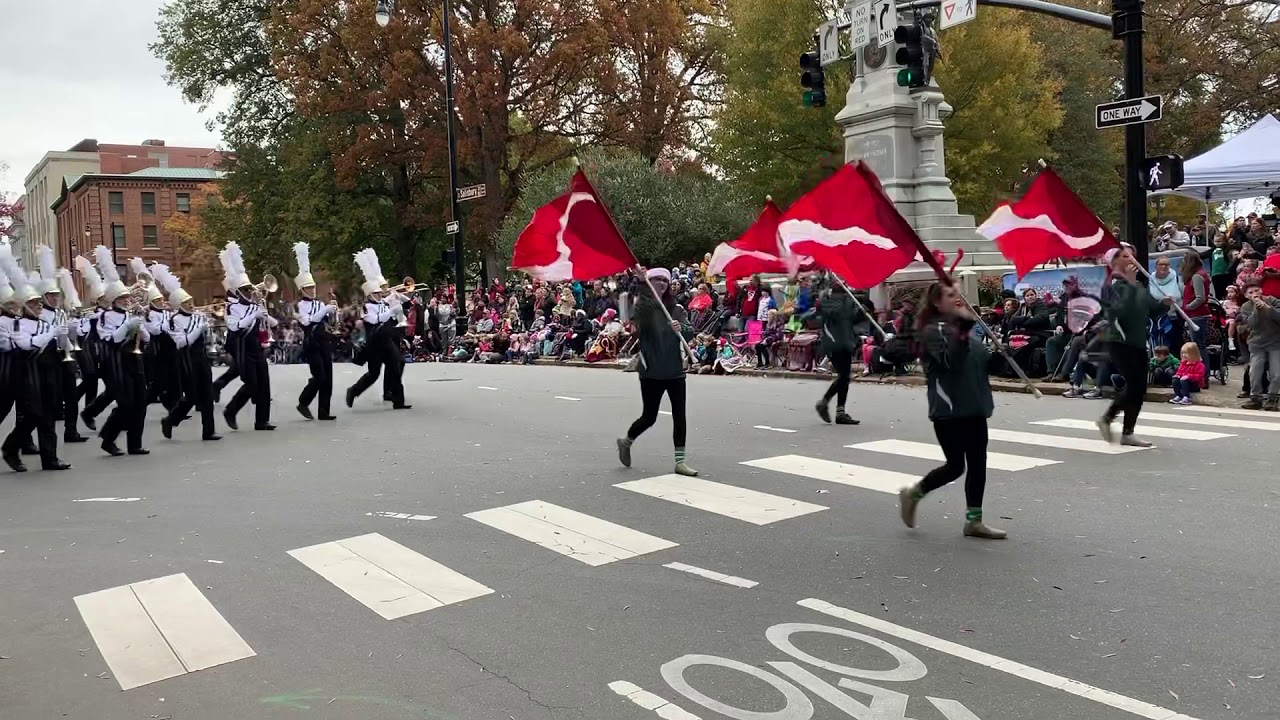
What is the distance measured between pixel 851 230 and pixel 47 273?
369 inches

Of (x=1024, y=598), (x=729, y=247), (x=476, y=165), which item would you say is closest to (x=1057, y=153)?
(x=476, y=165)

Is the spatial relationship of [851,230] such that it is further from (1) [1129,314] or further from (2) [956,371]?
(2) [956,371]

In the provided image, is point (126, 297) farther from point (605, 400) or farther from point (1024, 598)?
point (1024, 598)

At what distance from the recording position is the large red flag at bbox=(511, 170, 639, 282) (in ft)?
34.0

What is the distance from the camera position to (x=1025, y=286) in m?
18.4

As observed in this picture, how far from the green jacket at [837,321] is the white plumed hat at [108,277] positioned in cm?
850

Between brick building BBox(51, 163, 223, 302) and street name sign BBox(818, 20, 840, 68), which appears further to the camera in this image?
brick building BBox(51, 163, 223, 302)

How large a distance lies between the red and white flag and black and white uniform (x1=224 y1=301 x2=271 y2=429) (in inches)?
290

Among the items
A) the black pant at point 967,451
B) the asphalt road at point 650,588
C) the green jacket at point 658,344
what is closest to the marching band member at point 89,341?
the asphalt road at point 650,588

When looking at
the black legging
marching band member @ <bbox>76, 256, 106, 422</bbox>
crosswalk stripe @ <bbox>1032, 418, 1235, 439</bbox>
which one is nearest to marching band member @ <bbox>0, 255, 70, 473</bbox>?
marching band member @ <bbox>76, 256, 106, 422</bbox>

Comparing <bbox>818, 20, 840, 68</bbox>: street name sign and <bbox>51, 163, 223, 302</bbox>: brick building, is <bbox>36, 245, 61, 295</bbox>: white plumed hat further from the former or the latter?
<bbox>51, 163, 223, 302</bbox>: brick building

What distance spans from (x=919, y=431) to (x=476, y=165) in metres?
32.3

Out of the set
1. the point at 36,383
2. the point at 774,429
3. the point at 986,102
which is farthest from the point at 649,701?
the point at 986,102

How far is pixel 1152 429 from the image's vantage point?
11445 millimetres
